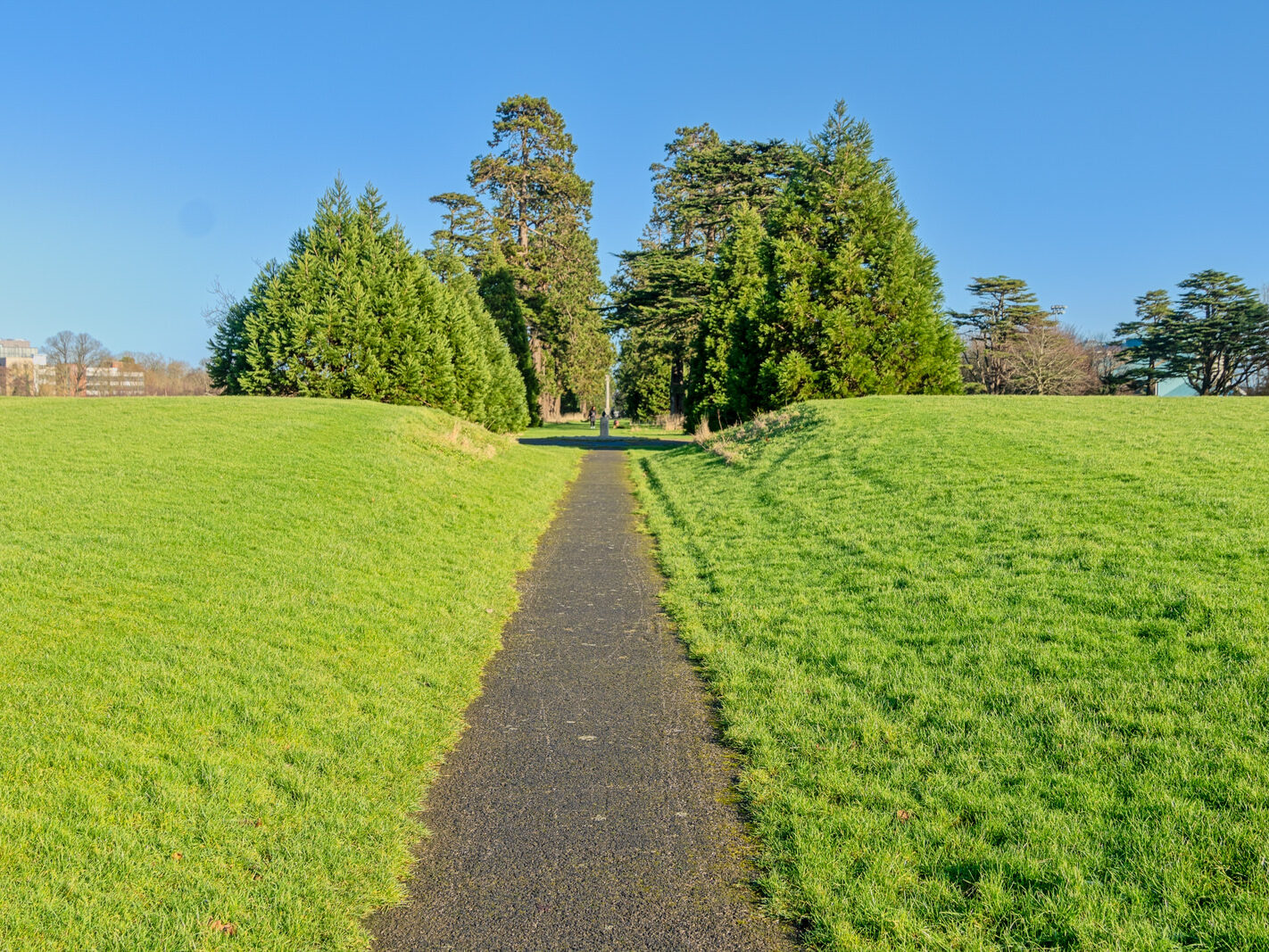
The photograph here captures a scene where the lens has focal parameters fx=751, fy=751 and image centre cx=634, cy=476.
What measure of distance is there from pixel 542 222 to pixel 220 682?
5528 cm

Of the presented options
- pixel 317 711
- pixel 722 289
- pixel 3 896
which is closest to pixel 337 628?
pixel 317 711

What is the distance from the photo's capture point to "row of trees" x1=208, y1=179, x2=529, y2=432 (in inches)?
863

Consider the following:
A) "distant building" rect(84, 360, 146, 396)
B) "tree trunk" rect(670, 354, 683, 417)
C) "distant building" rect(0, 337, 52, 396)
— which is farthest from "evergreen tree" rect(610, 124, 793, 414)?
"distant building" rect(84, 360, 146, 396)

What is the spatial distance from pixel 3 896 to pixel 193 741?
4.87 feet

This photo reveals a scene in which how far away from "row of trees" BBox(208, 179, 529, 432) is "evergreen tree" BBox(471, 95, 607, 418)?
28.0 m

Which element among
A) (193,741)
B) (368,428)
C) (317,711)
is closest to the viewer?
(193,741)

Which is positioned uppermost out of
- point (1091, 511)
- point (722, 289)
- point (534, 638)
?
point (722, 289)

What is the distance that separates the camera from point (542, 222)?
186ft

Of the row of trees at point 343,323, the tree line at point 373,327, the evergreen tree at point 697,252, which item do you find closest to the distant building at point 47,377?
the tree line at point 373,327

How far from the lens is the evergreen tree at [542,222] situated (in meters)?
53.2

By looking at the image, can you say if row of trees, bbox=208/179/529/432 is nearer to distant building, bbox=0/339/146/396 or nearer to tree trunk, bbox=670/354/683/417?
distant building, bbox=0/339/146/396

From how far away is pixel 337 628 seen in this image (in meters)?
7.14

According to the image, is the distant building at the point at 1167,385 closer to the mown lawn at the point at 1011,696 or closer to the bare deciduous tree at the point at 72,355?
the mown lawn at the point at 1011,696

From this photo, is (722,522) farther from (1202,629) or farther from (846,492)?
(1202,629)
